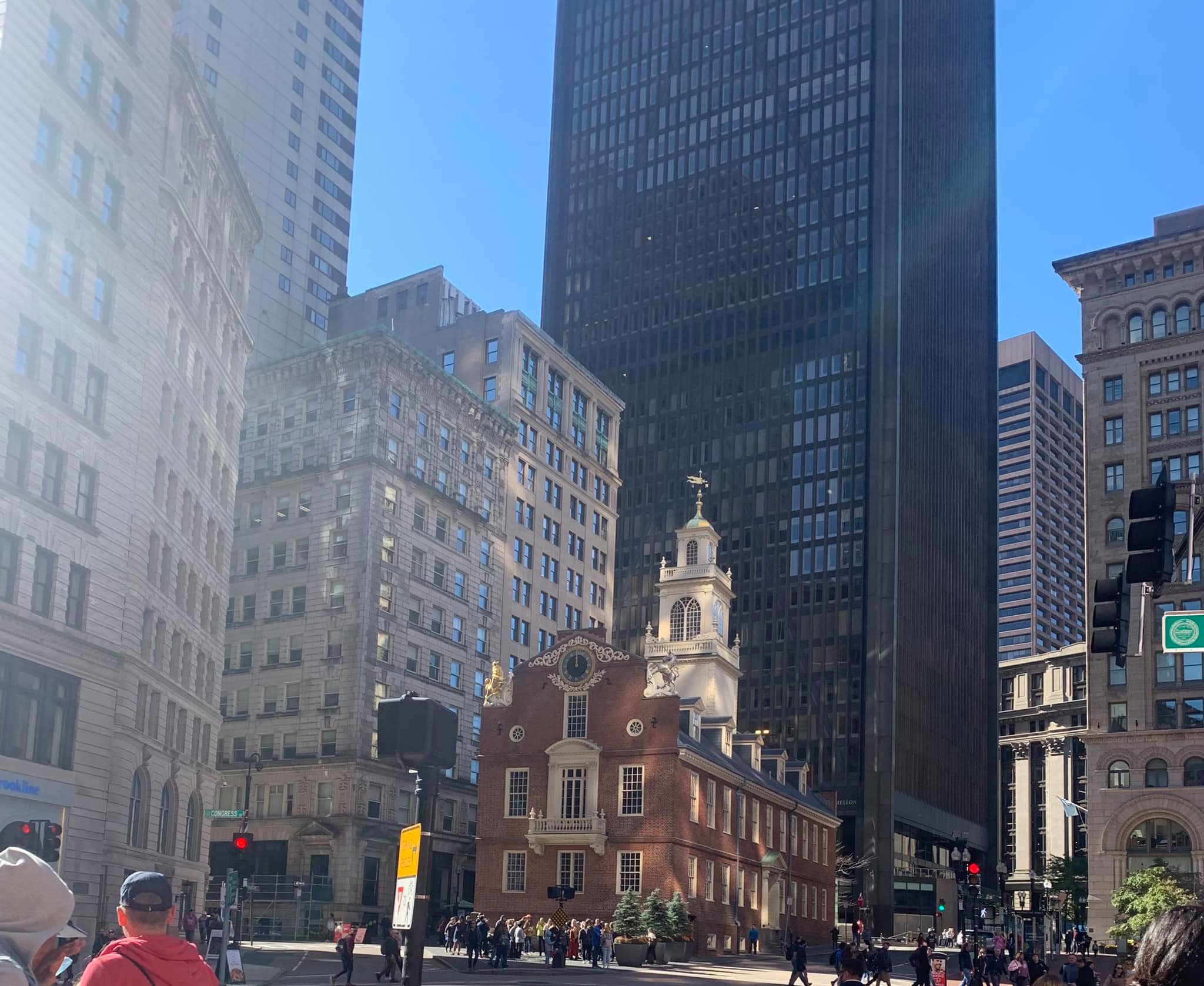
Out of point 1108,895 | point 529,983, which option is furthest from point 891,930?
point 529,983

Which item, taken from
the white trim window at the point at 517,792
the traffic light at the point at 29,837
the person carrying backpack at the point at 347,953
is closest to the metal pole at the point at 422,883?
the traffic light at the point at 29,837

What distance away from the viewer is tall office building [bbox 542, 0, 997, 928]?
153500 mm

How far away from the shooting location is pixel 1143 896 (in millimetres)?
73062

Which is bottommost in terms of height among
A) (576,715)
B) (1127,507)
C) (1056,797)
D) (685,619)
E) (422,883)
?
(422,883)

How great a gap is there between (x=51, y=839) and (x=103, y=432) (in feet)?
78.5

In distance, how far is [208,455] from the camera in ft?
205

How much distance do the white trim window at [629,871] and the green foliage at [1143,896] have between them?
2196cm

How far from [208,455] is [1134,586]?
5144cm

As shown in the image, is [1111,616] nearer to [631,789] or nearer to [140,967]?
[140,967]

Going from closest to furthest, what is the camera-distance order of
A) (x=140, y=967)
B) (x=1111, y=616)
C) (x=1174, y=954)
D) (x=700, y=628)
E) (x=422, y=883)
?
(x=1174, y=954) < (x=140, y=967) < (x=422, y=883) < (x=1111, y=616) < (x=700, y=628)

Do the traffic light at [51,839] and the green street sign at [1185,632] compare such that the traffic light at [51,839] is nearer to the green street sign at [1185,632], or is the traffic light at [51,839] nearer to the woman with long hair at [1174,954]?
the green street sign at [1185,632]

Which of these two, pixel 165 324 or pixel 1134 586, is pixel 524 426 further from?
pixel 165 324

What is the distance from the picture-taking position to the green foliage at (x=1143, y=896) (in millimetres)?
68250

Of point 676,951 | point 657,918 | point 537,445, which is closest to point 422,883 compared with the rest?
point 657,918
